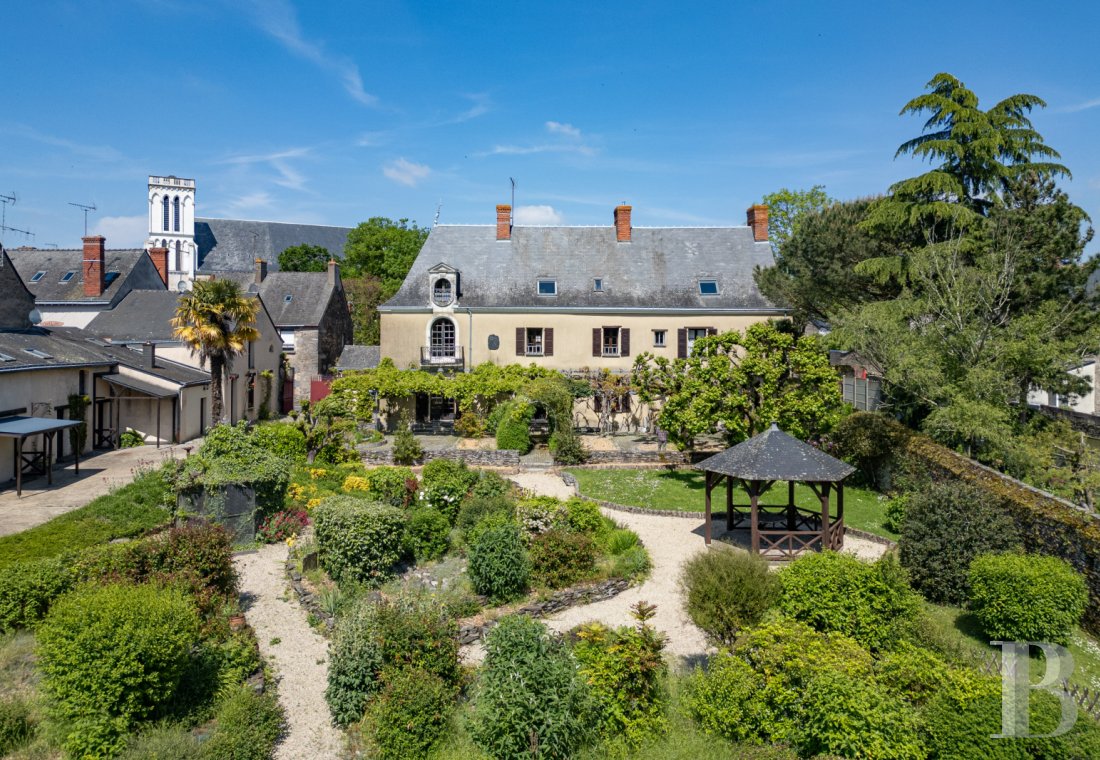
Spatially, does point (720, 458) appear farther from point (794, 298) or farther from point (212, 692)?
point (794, 298)

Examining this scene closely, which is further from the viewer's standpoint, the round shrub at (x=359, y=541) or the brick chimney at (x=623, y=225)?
the brick chimney at (x=623, y=225)

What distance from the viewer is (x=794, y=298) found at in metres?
29.7

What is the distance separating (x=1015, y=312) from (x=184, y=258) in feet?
252

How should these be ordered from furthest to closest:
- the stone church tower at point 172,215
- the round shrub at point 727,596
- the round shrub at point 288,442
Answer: the stone church tower at point 172,215 → the round shrub at point 288,442 → the round shrub at point 727,596

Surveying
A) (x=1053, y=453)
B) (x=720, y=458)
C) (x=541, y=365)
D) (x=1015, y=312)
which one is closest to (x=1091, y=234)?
(x=1015, y=312)

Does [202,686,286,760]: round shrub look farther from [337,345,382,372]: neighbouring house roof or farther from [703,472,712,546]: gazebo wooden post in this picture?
[337,345,382,372]: neighbouring house roof

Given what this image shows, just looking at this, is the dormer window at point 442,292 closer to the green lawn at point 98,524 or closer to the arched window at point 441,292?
the arched window at point 441,292

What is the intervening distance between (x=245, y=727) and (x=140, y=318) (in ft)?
104

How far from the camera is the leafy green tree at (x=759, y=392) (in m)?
20.6

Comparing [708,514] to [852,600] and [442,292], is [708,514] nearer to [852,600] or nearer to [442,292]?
[852,600]

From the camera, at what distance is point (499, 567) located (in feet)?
40.6

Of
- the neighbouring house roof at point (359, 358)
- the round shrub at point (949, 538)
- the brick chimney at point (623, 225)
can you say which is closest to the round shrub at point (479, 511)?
the round shrub at point (949, 538)

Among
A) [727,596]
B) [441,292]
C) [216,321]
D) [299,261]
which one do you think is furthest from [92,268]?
[727,596]

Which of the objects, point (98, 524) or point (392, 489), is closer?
point (98, 524)
